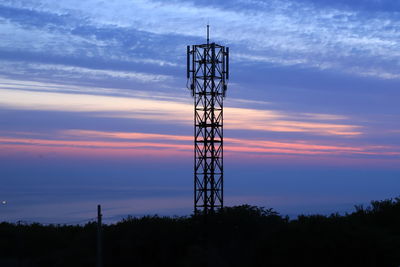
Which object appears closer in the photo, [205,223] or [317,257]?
[317,257]

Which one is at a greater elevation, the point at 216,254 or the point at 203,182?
the point at 203,182

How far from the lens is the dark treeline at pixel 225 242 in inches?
1139

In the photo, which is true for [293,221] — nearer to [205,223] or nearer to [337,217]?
[337,217]

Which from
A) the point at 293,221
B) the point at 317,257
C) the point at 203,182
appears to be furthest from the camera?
the point at 203,182

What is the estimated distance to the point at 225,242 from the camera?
3161 centimetres

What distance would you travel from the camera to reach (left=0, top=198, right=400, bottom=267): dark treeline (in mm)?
28922

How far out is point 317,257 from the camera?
28.8m

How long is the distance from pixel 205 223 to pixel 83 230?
9.50 meters

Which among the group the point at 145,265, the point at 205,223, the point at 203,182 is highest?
the point at 203,182

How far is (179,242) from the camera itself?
32.4 meters

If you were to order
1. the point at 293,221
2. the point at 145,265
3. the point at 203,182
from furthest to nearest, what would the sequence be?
the point at 203,182 < the point at 293,221 < the point at 145,265

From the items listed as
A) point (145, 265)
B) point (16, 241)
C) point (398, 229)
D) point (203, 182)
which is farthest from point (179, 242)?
point (398, 229)

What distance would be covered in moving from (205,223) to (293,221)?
5.25 m

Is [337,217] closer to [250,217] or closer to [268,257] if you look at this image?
[250,217]
